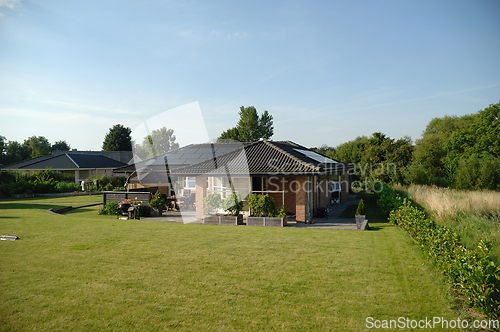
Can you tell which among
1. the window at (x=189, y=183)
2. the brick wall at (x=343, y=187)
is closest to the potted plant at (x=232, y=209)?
the window at (x=189, y=183)

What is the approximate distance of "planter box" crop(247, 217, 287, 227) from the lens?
1352 cm

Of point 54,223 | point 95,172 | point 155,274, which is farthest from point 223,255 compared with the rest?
point 95,172

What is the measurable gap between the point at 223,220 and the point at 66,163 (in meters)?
40.3

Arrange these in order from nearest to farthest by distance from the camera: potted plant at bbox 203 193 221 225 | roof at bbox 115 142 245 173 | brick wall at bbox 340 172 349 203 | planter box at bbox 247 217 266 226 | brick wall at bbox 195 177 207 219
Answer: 1. planter box at bbox 247 217 266 226
2. potted plant at bbox 203 193 221 225
3. brick wall at bbox 195 177 207 219
4. roof at bbox 115 142 245 173
5. brick wall at bbox 340 172 349 203

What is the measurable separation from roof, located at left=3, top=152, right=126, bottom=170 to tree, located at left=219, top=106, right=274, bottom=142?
25353 millimetres

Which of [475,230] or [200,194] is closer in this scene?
[475,230]

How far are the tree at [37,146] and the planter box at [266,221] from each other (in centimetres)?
8482

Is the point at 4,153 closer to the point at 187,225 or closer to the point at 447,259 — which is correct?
the point at 187,225

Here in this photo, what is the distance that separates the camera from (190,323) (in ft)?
15.8

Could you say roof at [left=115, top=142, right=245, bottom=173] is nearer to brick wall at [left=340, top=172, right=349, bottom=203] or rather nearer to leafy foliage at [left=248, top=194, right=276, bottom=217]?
leafy foliage at [left=248, top=194, right=276, bottom=217]

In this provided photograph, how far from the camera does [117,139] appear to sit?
8050cm

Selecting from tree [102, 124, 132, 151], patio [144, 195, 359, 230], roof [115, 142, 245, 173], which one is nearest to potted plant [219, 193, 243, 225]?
patio [144, 195, 359, 230]

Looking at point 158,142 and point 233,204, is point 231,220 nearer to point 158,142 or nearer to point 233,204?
point 233,204

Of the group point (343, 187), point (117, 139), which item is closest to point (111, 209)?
point (343, 187)
